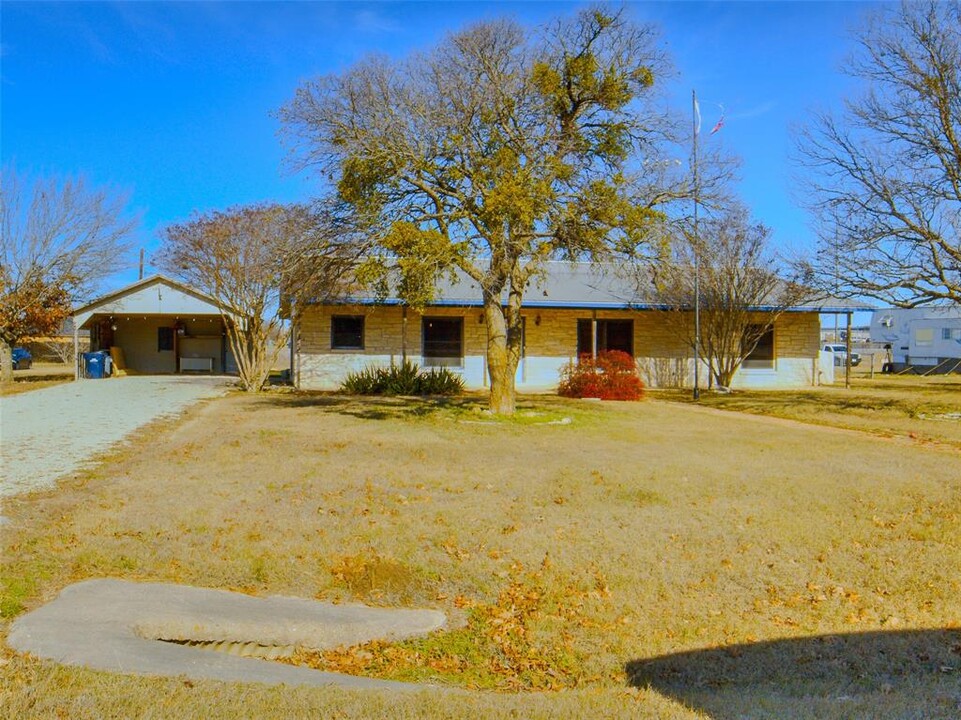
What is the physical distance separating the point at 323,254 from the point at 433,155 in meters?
2.90

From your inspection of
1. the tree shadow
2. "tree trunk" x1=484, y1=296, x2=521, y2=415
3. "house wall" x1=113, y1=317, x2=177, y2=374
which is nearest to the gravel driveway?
the tree shadow

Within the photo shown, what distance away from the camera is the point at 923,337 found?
4200 cm

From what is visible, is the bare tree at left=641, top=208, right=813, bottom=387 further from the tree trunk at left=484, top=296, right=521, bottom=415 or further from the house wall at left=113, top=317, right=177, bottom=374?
the house wall at left=113, top=317, right=177, bottom=374

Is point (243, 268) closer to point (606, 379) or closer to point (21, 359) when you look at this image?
point (606, 379)

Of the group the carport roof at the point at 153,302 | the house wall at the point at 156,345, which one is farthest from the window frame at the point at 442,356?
the house wall at the point at 156,345

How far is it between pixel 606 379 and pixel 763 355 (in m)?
8.04

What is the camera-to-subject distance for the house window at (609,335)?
25.7 metres

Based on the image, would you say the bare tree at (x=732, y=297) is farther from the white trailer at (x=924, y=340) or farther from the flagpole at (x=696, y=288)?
the white trailer at (x=924, y=340)

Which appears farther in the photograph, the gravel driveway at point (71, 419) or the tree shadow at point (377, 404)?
the tree shadow at point (377, 404)

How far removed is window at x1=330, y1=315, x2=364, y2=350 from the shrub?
7275mm

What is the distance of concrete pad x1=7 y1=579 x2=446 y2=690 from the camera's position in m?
4.20

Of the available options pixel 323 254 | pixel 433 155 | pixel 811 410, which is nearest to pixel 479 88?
pixel 433 155

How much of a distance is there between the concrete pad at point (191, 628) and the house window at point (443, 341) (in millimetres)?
19418

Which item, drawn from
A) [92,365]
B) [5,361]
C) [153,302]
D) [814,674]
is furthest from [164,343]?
[814,674]
